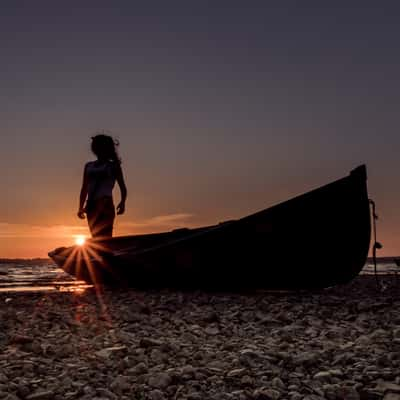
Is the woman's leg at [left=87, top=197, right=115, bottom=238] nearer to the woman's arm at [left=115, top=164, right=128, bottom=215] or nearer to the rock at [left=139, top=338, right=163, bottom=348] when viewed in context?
the woman's arm at [left=115, top=164, right=128, bottom=215]

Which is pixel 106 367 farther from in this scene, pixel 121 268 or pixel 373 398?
pixel 121 268

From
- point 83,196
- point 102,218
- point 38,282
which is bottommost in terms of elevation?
point 38,282

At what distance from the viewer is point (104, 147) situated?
9648 mm

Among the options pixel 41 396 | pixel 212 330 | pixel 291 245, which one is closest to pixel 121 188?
pixel 291 245

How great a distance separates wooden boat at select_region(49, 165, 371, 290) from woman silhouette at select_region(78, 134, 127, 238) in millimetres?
1936

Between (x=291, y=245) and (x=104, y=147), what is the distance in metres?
4.56

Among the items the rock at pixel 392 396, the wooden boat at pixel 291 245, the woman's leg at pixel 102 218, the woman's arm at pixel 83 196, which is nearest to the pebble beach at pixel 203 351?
the rock at pixel 392 396

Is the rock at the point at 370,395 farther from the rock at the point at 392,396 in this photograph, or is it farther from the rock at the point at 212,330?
the rock at the point at 212,330

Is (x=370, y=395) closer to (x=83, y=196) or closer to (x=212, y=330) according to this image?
(x=212, y=330)

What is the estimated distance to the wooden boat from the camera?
768 cm

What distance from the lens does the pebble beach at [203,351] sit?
10.3 ft

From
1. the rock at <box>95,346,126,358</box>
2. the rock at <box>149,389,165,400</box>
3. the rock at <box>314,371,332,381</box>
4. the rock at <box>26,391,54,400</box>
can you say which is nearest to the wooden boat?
the rock at <box>95,346,126,358</box>

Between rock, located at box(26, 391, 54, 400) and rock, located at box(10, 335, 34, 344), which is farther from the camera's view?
rock, located at box(10, 335, 34, 344)

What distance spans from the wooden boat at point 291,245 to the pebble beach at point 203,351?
113 cm
